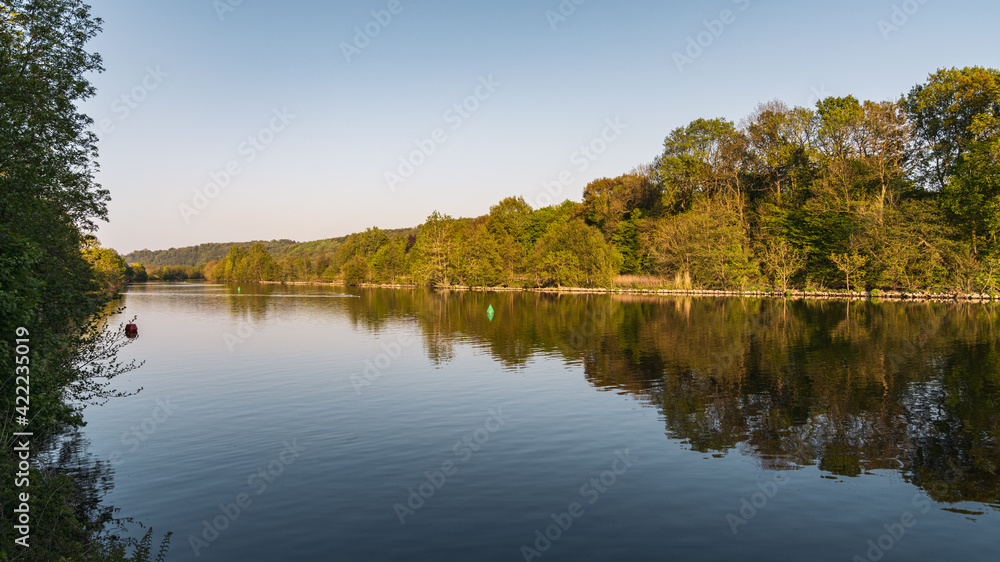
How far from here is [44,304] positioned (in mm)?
13133

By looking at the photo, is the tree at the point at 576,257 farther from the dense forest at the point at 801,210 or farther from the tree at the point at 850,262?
the tree at the point at 850,262

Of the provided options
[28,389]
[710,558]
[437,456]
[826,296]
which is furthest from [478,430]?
[826,296]

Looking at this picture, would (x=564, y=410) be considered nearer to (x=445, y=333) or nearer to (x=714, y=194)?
(x=445, y=333)

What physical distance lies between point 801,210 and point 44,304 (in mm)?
84310

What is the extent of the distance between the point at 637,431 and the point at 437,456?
19.4ft

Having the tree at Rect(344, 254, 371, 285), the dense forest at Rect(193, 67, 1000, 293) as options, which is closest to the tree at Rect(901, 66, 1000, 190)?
the dense forest at Rect(193, 67, 1000, 293)

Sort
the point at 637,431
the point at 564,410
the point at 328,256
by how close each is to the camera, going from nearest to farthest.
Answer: the point at 637,431 < the point at 564,410 < the point at 328,256

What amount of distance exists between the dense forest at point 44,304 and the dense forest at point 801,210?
240 feet

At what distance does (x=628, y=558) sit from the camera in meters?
8.96

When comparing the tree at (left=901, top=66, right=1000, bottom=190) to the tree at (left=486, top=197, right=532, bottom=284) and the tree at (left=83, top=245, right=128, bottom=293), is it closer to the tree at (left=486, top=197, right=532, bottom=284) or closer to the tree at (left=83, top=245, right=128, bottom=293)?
the tree at (left=486, top=197, right=532, bottom=284)

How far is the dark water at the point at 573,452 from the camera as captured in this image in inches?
382

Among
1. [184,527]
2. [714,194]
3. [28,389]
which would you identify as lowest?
[184,527]

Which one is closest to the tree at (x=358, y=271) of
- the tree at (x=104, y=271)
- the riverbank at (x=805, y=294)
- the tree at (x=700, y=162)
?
the tree at (x=104, y=271)

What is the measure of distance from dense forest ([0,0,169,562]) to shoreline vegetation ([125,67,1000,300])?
7335 cm
